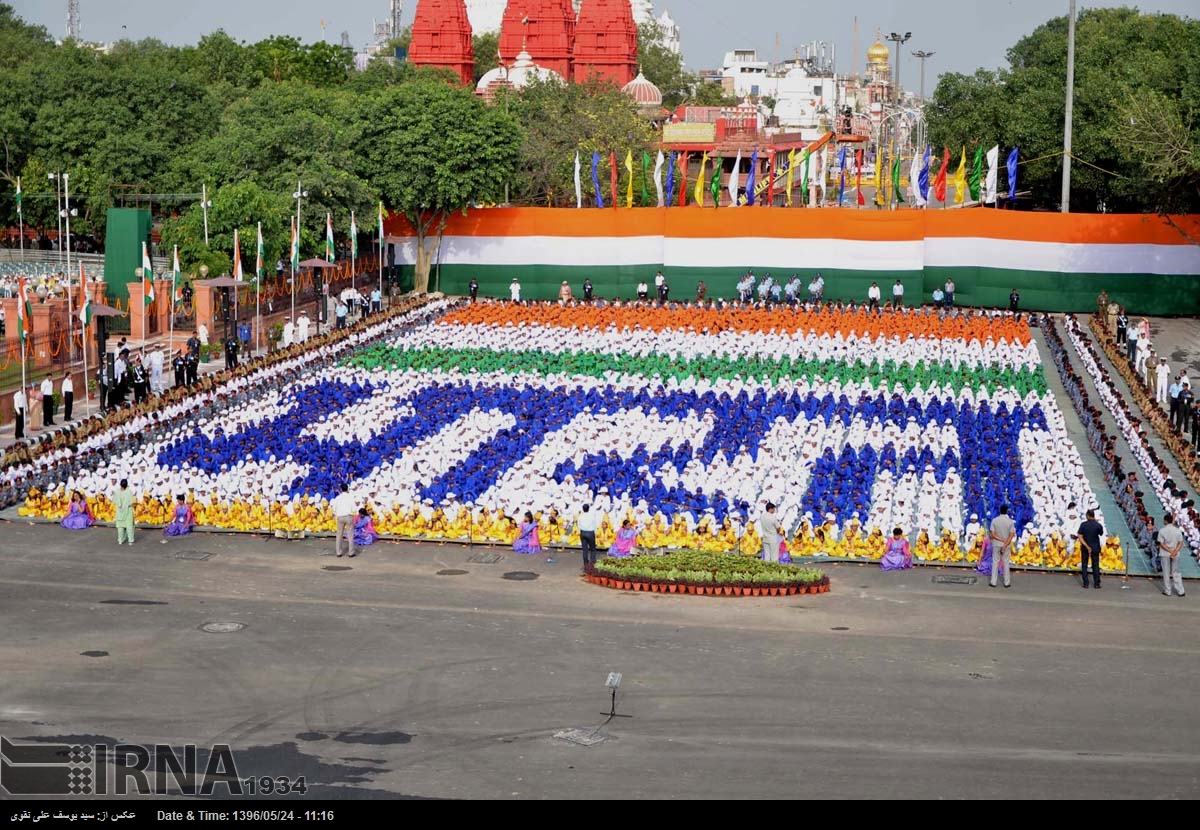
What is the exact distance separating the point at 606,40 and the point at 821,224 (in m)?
56.2

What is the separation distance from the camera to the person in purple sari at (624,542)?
958 inches

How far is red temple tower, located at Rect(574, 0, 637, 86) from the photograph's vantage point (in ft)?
346

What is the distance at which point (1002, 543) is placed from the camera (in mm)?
22938

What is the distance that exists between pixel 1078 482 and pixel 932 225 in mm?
25917

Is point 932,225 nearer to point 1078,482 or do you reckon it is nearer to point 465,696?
point 1078,482

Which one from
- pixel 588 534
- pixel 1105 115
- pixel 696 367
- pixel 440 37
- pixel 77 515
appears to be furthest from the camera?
pixel 440 37

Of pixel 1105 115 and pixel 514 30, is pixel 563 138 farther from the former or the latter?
pixel 514 30

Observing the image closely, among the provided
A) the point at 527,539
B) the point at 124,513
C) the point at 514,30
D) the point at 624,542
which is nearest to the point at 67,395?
the point at 124,513

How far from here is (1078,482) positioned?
2775 cm

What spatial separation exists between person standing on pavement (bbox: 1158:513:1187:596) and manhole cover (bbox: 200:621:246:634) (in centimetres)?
1194

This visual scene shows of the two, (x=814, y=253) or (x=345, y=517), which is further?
(x=814, y=253)

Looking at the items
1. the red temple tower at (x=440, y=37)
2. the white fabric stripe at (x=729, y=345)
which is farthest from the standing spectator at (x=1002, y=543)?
the red temple tower at (x=440, y=37)

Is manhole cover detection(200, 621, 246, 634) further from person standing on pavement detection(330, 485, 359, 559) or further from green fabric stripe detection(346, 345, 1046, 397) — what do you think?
green fabric stripe detection(346, 345, 1046, 397)

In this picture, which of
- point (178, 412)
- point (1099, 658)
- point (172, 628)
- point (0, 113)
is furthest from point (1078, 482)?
point (0, 113)
